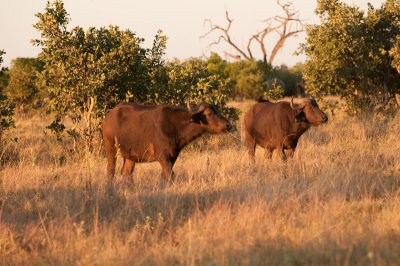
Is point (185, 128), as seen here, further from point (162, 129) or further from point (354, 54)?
point (354, 54)

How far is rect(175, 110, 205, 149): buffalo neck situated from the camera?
966 centimetres

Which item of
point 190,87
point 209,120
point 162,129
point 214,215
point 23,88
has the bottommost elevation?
point 214,215

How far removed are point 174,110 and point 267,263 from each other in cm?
513

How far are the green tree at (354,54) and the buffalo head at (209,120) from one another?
9.26 m

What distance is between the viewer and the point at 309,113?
38.4 feet

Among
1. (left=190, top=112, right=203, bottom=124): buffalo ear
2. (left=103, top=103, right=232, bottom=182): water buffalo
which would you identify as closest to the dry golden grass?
(left=103, top=103, right=232, bottom=182): water buffalo

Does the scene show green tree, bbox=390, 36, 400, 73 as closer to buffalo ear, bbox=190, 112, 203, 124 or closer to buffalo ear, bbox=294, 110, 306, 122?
buffalo ear, bbox=294, 110, 306, 122

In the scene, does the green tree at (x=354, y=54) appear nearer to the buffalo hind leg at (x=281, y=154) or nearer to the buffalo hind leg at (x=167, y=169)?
the buffalo hind leg at (x=281, y=154)

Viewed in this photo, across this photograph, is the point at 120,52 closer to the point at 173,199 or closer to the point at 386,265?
the point at 173,199

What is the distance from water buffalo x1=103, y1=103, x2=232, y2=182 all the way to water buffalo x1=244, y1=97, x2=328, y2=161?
2243 millimetres

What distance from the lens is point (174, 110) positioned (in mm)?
9766

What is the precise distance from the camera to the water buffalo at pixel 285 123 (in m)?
11.7

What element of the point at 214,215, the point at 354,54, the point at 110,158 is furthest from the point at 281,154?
the point at 354,54

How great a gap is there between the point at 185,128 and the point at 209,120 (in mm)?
415
